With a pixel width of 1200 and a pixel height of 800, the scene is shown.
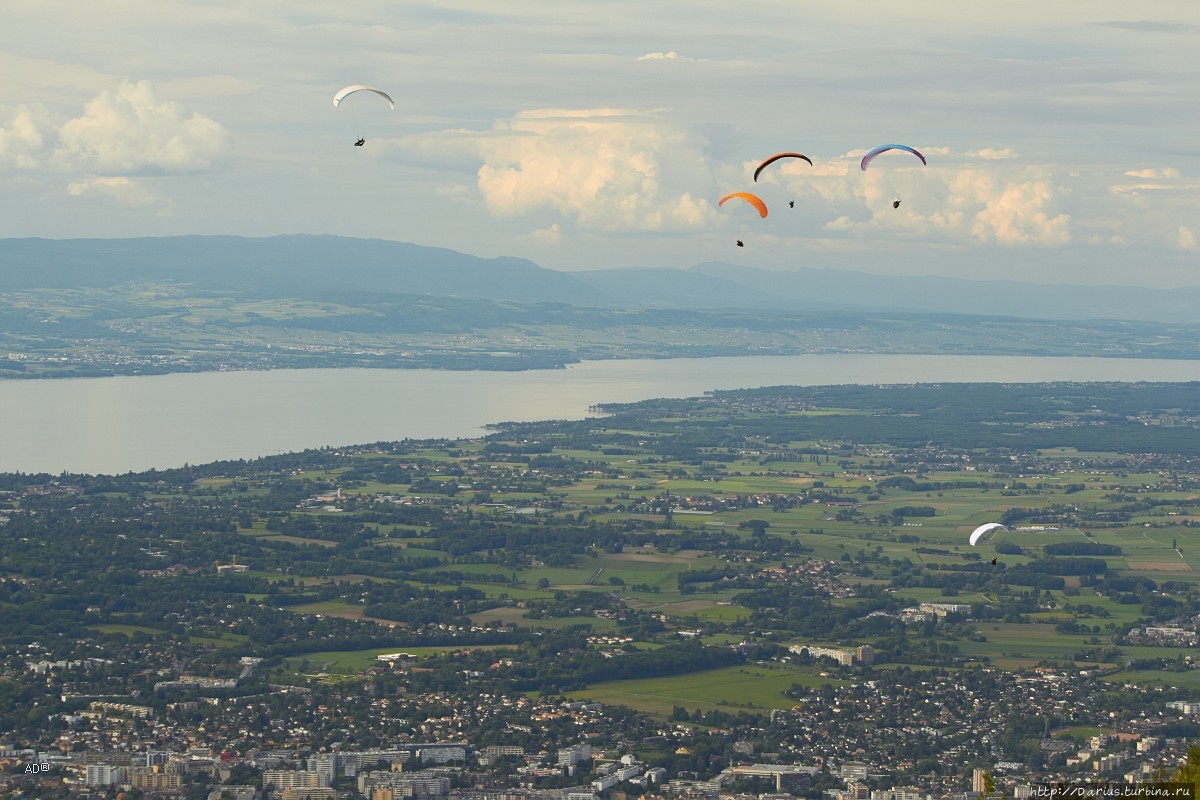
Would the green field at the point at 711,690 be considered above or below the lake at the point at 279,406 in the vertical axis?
below

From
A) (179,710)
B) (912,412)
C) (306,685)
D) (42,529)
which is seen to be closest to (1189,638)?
(306,685)

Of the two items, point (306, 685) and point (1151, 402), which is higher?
point (1151, 402)

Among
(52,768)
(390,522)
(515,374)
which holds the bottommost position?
(52,768)

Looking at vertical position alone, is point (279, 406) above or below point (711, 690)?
above

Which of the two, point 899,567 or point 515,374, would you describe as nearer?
point 899,567

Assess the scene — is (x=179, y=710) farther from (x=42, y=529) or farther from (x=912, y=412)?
(x=912, y=412)

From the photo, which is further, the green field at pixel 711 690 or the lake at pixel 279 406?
the lake at pixel 279 406

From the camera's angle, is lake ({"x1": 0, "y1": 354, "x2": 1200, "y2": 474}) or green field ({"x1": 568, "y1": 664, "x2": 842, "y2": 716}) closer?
green field ({"x1": 568, "y1": 664, "x2": 842, "y2": 716})

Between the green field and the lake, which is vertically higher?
the lake
